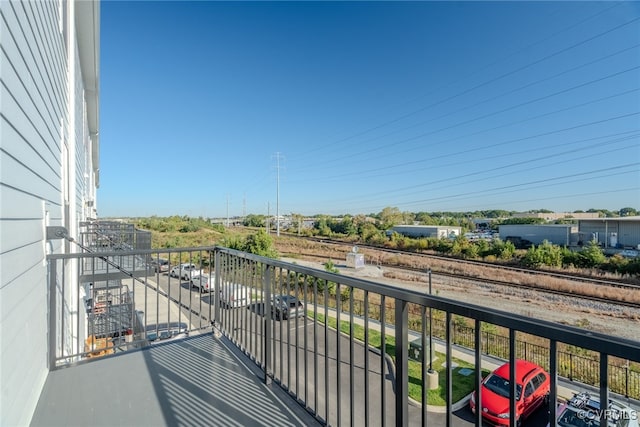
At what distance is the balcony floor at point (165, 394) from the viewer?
1.61 m

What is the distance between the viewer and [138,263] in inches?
244

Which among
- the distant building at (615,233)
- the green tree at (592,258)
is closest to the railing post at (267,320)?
the green tree at (592,258)

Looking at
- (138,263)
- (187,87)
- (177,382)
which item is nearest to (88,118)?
(138,263)

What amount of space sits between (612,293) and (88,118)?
19.9 m

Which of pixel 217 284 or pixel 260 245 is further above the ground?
pixel 217 284

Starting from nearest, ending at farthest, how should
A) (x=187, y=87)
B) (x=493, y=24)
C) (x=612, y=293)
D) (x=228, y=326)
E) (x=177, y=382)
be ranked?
(x=177, y=382)
(x=228, y=326)
(x=612, y=293)
(x=187, y=87)
(x=493, y=24)

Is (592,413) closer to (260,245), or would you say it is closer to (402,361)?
(402,361)

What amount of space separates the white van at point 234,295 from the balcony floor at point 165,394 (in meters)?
0.41

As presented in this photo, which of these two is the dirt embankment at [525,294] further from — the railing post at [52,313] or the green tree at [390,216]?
the green tree at [390,216]

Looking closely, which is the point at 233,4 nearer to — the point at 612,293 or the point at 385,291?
the point at 385,291

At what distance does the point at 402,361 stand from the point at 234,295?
1.85 metres

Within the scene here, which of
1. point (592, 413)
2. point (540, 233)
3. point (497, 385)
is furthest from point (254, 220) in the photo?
point (592, 413)

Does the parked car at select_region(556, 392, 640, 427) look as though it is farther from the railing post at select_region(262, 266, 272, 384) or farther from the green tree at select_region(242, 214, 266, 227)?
the green tree at select_region(242, 214, 266, 227)

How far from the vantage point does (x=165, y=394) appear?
184 cm
